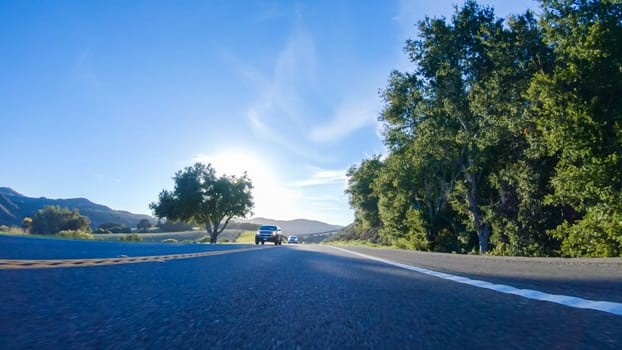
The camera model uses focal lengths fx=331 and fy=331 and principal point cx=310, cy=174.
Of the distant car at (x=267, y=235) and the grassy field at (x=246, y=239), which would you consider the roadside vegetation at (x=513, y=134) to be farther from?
the grassy field at (x=246, y=239)

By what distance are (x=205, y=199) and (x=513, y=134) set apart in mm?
37801

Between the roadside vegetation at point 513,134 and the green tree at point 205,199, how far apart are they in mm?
24374

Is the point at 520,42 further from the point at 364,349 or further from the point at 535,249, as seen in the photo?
the point at 364,349

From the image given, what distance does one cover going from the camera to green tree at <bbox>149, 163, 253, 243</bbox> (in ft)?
138

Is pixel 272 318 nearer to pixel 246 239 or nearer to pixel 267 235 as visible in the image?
pixel 267 235

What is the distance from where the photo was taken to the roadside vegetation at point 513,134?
1158 cm

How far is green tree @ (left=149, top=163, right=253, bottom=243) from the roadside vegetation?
24374mm

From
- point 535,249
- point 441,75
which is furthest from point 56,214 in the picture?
point 535,249

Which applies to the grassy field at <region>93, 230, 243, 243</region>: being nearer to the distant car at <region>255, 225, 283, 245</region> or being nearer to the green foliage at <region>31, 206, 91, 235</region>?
the green foliage at <region>31, 206, 91, 235</region>

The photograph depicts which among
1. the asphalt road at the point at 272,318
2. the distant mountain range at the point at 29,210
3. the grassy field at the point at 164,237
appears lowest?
the asphalt road at the point at 272,318

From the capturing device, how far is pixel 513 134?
55.5ft

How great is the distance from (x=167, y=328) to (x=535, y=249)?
62.8ft

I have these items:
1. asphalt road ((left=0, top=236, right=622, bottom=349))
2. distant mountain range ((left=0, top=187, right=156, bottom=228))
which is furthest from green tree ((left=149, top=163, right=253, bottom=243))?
distant mountain range ((left=0, top=187, right=156, bottom=228))

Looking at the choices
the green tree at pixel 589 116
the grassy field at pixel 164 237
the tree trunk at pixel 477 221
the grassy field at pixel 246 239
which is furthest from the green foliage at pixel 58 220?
the green tree at pixel 589 116
